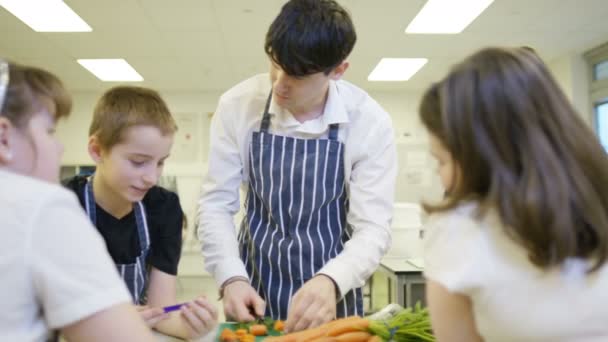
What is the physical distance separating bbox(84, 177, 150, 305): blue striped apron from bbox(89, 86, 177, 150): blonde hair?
0.15 meters

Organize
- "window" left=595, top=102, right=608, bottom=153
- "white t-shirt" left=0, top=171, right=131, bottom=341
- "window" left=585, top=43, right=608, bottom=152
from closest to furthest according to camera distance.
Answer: "white t-shirt" left=0, top=171, right=131, bottom=341
"window" left=585, top=43, right=608, bottom=152
"window" left=595, top=102, right=608, bottom=153

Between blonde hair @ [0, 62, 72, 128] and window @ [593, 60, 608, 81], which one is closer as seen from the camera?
blonde hair @ [0, 62, 72, 128]

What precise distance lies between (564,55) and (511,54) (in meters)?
5.33

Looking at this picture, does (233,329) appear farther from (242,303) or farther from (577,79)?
(577,79)

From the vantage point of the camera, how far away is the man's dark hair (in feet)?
3.67

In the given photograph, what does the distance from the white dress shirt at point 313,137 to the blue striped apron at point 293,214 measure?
1.3 inches

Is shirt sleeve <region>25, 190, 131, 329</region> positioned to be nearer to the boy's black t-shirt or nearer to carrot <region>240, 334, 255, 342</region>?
carrot <region>240, 334, 255, 342</region>

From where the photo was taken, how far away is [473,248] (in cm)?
60

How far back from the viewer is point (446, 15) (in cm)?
402

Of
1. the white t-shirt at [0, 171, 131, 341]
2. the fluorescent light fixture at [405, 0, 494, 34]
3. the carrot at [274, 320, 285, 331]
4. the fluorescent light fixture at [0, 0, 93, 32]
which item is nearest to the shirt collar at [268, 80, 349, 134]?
the carrot at [274, 320, 285, 331]

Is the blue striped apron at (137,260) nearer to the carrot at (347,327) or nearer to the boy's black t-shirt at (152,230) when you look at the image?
the boy's black t-shirt at (152,230)

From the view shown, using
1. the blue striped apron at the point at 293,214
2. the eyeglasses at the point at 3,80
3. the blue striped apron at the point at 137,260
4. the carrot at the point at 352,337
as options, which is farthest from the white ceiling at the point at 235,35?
the eyeglasses at the point at 3,80

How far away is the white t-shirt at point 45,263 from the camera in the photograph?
0.51m

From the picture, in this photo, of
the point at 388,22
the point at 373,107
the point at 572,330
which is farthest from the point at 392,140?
the point at 388,22
